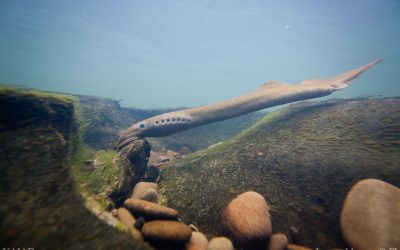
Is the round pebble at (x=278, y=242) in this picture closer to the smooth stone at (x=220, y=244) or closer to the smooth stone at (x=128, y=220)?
the smooth stone at (x=220, y=244)

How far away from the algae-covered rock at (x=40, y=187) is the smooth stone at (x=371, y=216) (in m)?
2.65

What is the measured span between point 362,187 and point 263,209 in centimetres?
143

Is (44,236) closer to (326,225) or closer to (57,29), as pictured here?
(326,225)

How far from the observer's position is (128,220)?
120 inches

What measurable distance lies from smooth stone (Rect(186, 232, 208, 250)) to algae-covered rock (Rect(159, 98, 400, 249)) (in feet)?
1.02

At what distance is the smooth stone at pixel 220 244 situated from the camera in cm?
298

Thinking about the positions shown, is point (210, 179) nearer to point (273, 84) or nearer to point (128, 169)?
point (128, 169)

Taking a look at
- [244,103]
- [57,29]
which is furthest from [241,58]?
[244,103]

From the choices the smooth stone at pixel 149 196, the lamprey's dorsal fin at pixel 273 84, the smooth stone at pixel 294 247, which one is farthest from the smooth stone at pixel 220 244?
the lamprey's dorsal fin at pixel 273 84

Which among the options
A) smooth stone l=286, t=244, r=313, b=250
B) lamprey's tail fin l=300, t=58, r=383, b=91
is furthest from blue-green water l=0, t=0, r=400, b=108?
smooth stone l=286, t=244, r=313, b=250

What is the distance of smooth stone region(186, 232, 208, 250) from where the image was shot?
9.95ft

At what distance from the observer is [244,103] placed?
6465 millimetres

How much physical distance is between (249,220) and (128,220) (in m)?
1.66

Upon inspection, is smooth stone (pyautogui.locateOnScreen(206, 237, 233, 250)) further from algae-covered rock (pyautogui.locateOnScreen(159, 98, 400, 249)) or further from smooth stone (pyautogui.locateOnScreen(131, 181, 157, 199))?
smooth stone (pyautogui.locateOnScreen(131, 181, 157, 199))
